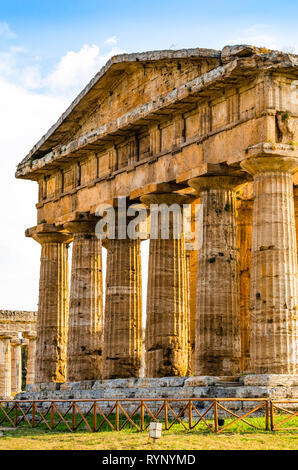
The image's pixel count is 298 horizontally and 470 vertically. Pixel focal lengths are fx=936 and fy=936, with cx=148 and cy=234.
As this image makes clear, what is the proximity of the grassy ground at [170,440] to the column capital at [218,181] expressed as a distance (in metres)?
8.75

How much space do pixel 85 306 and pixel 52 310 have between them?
3132 millimetres

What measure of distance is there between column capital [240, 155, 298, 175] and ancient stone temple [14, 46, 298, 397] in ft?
0.14

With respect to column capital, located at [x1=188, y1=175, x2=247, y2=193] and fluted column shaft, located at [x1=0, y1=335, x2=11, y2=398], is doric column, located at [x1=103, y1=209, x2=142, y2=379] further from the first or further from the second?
fluted column shaft, located at [x1=0, y1=335, x2=11, y2=398]

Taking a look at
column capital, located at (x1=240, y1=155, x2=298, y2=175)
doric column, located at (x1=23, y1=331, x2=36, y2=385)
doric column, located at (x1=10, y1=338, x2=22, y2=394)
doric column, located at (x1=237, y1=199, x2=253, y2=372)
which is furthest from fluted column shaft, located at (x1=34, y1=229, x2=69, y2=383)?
doric column, located at (x1=10, y1=338, x2=22, y2=394)

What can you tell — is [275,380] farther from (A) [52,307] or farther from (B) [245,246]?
(A) [52,307]

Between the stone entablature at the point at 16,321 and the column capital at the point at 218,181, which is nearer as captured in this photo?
the column capital at the point at 218,181

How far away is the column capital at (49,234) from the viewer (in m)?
42.1

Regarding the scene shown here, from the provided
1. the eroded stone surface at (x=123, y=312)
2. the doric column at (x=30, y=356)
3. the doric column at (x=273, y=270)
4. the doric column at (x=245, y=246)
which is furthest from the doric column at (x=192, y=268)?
the doric column at (x=30, y=356)

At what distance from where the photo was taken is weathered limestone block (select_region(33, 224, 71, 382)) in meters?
41.8

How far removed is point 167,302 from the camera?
3403 cm

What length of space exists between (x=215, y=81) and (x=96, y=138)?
27.4 feet

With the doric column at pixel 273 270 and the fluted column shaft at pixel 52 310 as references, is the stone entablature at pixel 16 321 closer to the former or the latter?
the fluted column shaft at pixel 52 310
